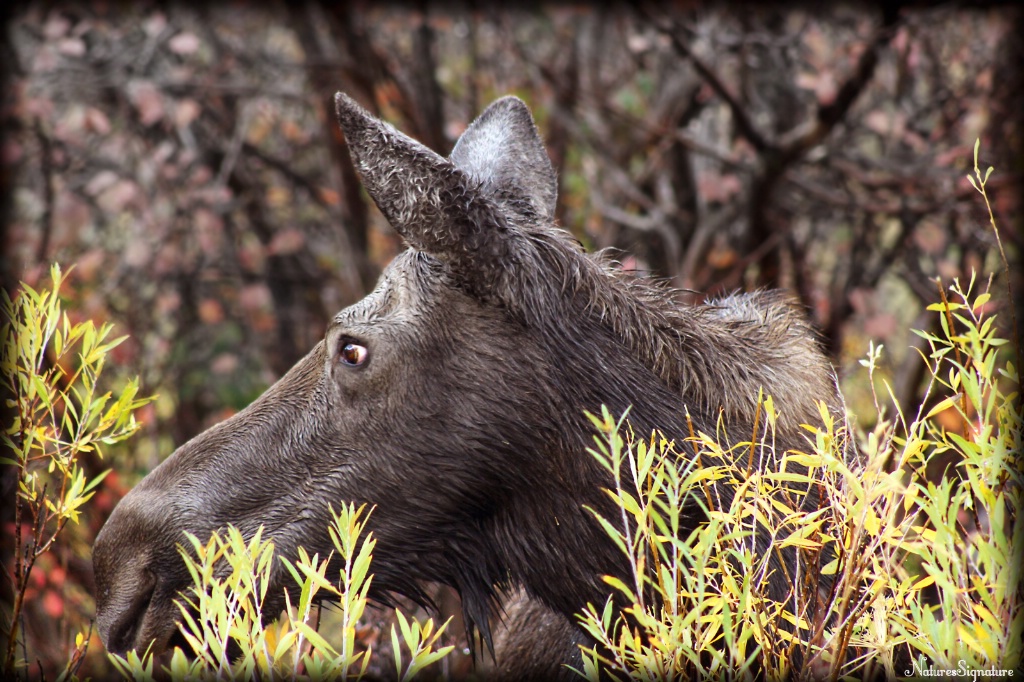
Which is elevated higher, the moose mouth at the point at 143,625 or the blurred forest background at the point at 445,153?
the blurred forest background at the point at 445,153

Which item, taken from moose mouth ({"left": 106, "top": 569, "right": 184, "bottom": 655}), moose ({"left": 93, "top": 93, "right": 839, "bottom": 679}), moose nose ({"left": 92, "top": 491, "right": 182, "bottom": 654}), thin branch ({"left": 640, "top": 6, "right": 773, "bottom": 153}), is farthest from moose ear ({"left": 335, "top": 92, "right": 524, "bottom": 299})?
thin branch ({"left": 640, "top": 6, "right": 773, "bottom": 153})

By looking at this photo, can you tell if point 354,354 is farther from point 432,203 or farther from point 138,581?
point 138,581

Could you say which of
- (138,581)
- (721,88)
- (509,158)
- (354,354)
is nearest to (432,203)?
(354,354)

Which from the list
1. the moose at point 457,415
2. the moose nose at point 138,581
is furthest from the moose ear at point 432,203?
the moose nose at point 138,581

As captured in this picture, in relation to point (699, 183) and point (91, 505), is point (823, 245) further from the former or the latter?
point (91, 505)

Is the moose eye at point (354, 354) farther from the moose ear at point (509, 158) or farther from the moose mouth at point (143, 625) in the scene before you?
the moose mouth at point (143, 625)

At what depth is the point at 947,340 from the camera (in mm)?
1848

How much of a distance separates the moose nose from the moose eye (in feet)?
2.09

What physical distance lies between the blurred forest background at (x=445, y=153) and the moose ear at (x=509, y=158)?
1.91m

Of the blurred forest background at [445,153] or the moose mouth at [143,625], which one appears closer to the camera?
the moose mouth at [143,625]

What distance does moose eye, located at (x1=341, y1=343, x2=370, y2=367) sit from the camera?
2.63 meters

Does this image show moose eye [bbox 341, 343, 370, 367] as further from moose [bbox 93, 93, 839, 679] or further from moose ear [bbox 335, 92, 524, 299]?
moose ear [bbox 335, 92, 524, 299]

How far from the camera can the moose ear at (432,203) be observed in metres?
2.40

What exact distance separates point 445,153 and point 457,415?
402 cm
